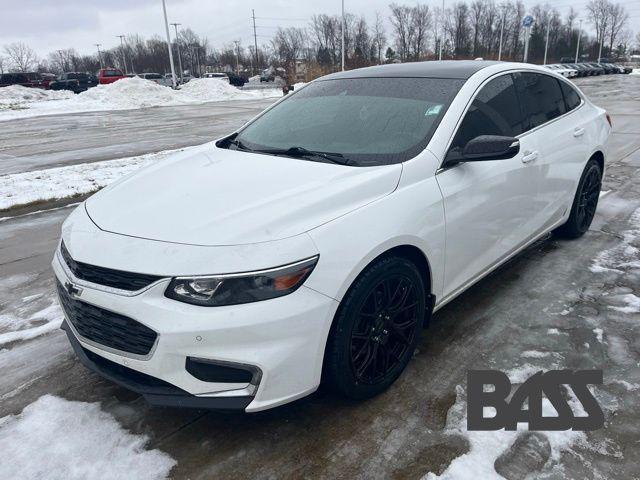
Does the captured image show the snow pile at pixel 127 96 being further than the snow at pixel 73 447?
Yes

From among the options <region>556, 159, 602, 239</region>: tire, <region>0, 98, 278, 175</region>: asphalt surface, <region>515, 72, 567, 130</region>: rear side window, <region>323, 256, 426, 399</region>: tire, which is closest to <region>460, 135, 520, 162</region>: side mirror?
<region>323, 256, 426, 399</region>: tire

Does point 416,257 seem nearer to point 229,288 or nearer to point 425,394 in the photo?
point 425,394

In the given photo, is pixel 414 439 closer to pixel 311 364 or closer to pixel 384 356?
pixel 384 356

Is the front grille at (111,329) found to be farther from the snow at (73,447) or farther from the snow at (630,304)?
the snow at (630,304)

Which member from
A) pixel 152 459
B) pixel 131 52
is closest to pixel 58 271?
pixel 152 459

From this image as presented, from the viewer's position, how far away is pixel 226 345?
213cm

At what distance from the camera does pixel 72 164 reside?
9875 mm

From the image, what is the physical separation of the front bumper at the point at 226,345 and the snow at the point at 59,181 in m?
5.48

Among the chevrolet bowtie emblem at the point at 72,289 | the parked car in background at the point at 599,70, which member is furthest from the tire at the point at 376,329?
the parked car in background at the point at 599,70

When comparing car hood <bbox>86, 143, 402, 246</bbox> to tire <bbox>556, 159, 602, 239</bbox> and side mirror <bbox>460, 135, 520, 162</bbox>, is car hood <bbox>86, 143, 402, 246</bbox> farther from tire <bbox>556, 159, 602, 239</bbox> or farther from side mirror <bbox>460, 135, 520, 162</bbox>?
tire <bbox>556, 159, 602, 239</bbox>

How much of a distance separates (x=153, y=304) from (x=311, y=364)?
2.44 feet

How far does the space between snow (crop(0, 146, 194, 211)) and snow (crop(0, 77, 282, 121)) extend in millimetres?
17714

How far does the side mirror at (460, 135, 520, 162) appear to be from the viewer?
292cm

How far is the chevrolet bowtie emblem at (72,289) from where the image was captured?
237 cm
